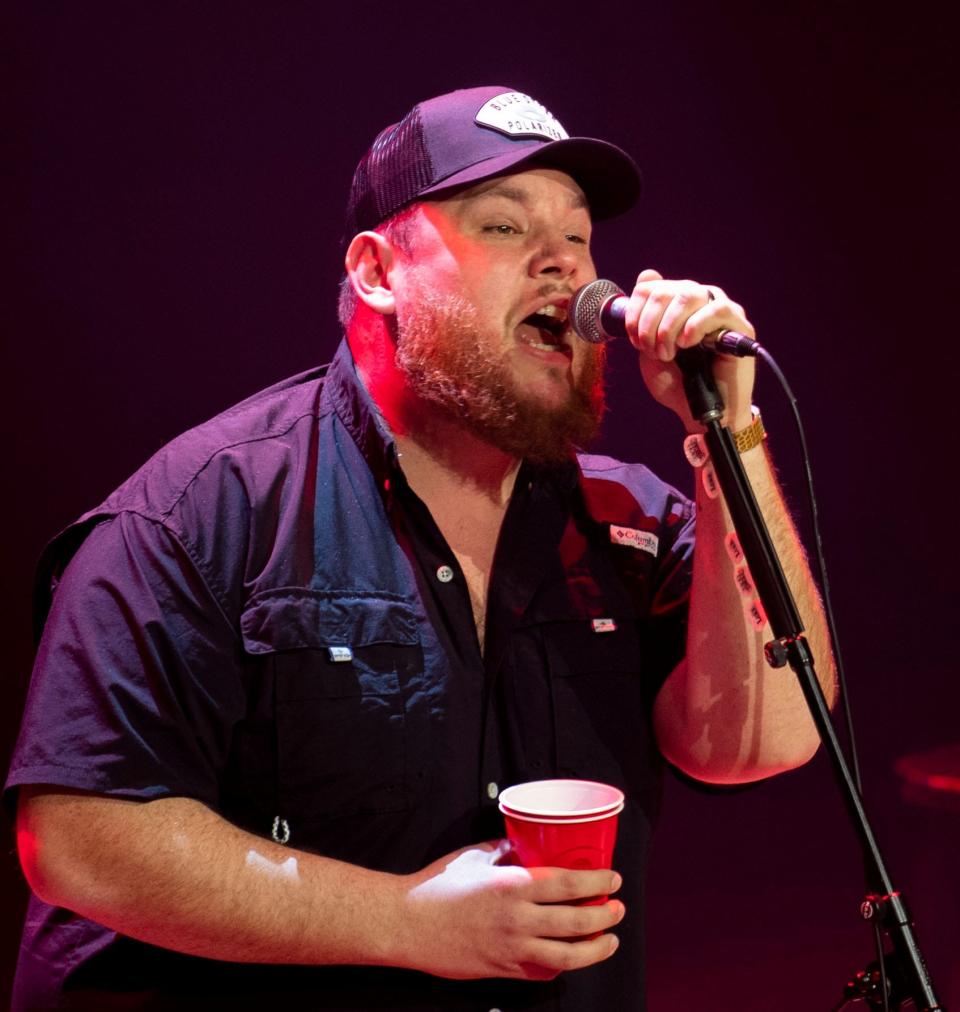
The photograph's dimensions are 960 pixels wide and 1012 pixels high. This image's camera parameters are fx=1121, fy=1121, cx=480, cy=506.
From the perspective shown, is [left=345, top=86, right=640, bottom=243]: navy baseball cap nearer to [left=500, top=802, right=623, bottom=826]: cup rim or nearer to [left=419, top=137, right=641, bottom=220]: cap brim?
[left=419, top=137, right=641, bottom=220]: cap brim

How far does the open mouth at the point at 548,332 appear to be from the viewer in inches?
74.8

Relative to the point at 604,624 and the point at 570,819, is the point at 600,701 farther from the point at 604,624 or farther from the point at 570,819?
the point at 570,819

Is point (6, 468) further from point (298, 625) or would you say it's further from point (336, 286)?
point (298, 625)

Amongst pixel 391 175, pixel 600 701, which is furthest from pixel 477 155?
pixel 600 701

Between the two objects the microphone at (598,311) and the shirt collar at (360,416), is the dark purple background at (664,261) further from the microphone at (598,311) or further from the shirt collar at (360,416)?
the microphone at (598,311)


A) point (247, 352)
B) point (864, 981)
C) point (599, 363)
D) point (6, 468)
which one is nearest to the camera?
point (864, 981)

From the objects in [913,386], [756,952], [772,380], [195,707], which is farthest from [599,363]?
[756,952]

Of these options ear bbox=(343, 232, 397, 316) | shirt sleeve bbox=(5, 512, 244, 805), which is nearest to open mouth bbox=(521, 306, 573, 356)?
ear bbox=(343, 232, 397, 316)

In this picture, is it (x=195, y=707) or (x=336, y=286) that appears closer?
(x=195, y=707)

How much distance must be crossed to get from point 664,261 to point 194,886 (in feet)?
7.51

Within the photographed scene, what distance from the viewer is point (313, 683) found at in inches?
65.6

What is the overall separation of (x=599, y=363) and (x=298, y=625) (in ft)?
2.32

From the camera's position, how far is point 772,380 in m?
3.41

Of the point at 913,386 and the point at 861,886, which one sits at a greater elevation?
the point at 913,386
